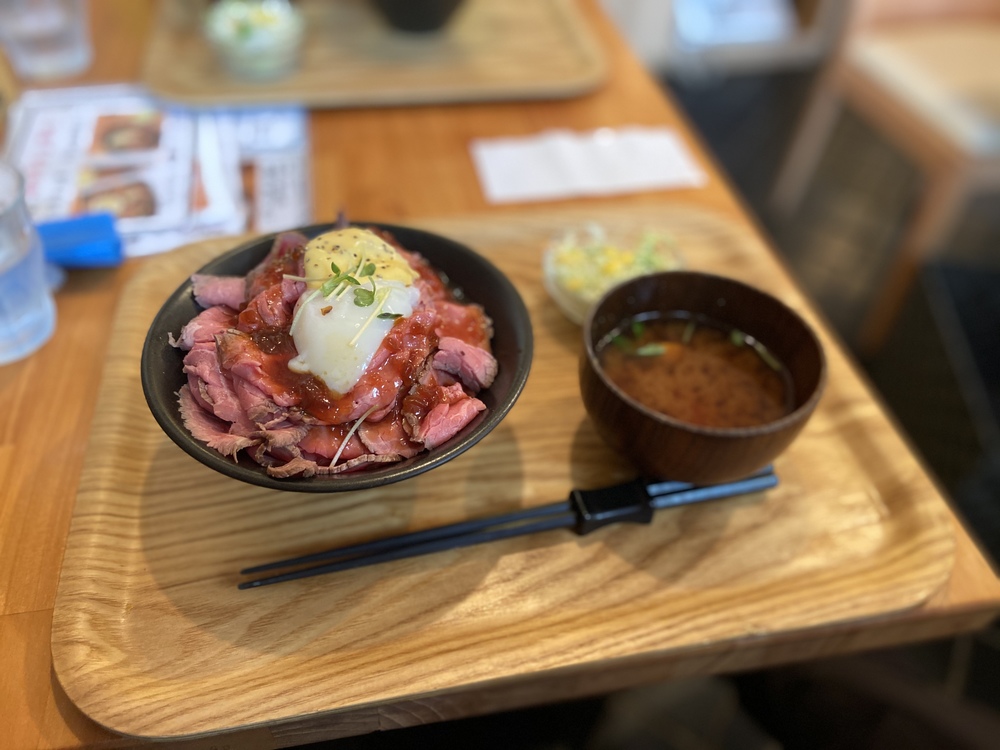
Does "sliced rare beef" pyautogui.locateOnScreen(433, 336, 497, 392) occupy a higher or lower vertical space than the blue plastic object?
higher

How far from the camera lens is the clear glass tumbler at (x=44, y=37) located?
6.12 feet

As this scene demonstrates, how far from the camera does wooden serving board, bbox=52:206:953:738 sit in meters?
0.88

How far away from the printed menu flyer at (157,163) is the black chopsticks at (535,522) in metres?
0.83

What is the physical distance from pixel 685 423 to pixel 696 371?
A: 6.7 inches

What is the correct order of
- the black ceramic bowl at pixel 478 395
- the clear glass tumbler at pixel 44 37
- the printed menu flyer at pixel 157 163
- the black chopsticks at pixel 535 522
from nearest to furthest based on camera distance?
the black ceramic bowl at pixel 478 395 → the black chopsticks at pixel 535 522 → the printed menu flyer at pixel 157 163 → the clear glass tumbler at pixel 44 37

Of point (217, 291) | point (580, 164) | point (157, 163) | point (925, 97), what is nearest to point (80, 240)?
point (157, 163)

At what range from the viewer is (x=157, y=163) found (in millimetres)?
1692

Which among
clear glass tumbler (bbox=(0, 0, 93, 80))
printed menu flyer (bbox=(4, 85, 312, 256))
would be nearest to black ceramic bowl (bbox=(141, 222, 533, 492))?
printed menu flyer (bbox=(4, 85, 312, 256))

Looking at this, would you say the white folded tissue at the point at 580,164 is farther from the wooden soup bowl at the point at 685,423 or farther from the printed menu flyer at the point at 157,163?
the wooden soup bowl at the point at 685,423

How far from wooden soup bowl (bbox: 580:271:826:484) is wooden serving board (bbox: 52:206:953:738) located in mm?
128

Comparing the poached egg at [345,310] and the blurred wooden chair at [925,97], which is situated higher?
the poached egg at [345,310]

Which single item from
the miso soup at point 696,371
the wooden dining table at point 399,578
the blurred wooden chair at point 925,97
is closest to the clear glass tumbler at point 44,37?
the wooden dining table at point 399,578

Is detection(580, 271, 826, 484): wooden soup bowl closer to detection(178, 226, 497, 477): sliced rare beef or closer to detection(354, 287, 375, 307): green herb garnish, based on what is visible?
detection(178, 226, 497, 477): sliced rare beef

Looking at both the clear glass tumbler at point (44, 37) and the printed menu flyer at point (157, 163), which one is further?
the clear glass tumbler at point (44, 37)
